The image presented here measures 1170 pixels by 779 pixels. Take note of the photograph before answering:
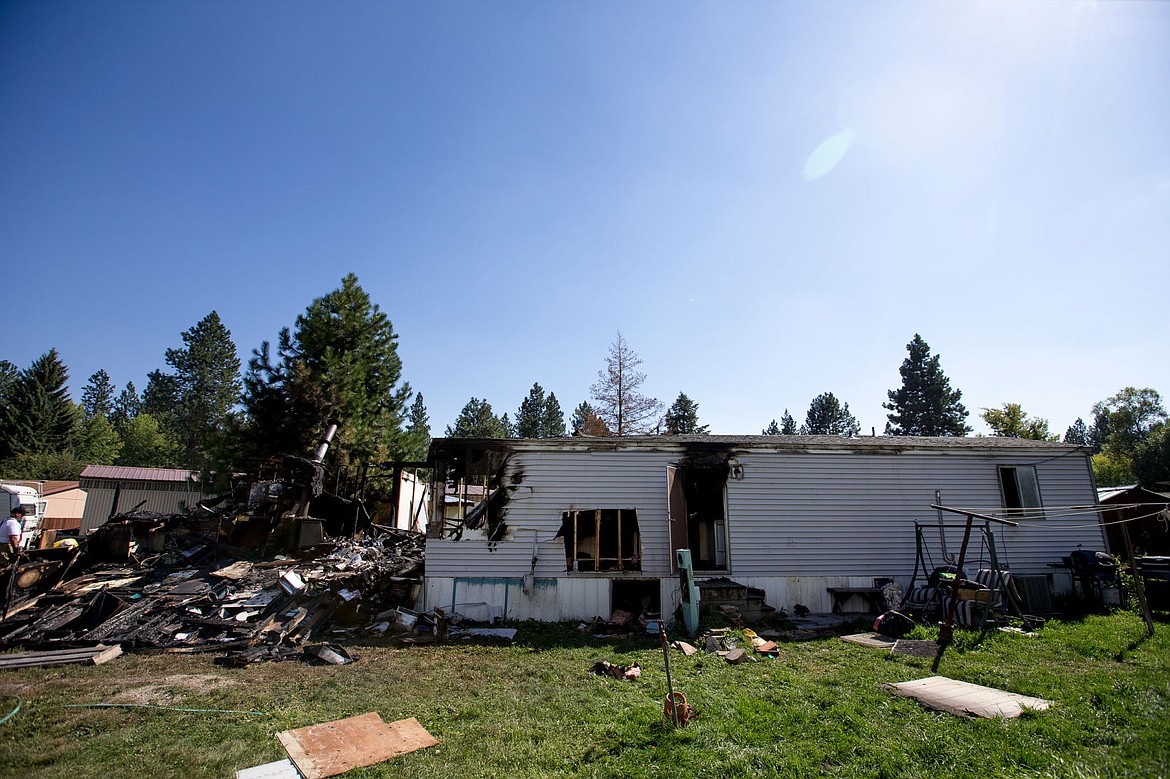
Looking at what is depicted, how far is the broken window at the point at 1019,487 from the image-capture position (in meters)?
13.5

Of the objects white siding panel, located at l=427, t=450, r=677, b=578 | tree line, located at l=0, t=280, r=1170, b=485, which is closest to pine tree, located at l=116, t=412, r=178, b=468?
tree line, located at l=0, t=280, r=1170, b=485

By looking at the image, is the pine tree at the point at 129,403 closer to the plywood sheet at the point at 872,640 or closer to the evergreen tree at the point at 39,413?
the evergreen tree at the point at 39,413

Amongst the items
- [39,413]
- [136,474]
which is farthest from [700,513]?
[39,413]

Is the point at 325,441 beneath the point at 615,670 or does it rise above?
above

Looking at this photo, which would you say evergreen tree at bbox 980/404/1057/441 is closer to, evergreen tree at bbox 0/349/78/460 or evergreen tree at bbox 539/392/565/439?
evergreen tree at bbox 539/392/565/439

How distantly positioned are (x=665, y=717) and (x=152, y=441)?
70.7 m

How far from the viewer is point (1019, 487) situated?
1365cm

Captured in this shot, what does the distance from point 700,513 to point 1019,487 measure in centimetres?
866

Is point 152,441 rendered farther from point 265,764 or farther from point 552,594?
point 265,764

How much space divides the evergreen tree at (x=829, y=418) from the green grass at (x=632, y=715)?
4867cm

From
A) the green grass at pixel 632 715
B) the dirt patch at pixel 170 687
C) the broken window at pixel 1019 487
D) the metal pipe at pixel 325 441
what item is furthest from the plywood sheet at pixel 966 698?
the metal pipe at pixel 325 441

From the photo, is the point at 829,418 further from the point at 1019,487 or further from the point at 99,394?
the point at 99,394

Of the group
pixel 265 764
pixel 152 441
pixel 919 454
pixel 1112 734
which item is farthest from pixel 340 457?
pixel 152 441

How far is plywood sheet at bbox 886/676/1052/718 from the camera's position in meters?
5.55
